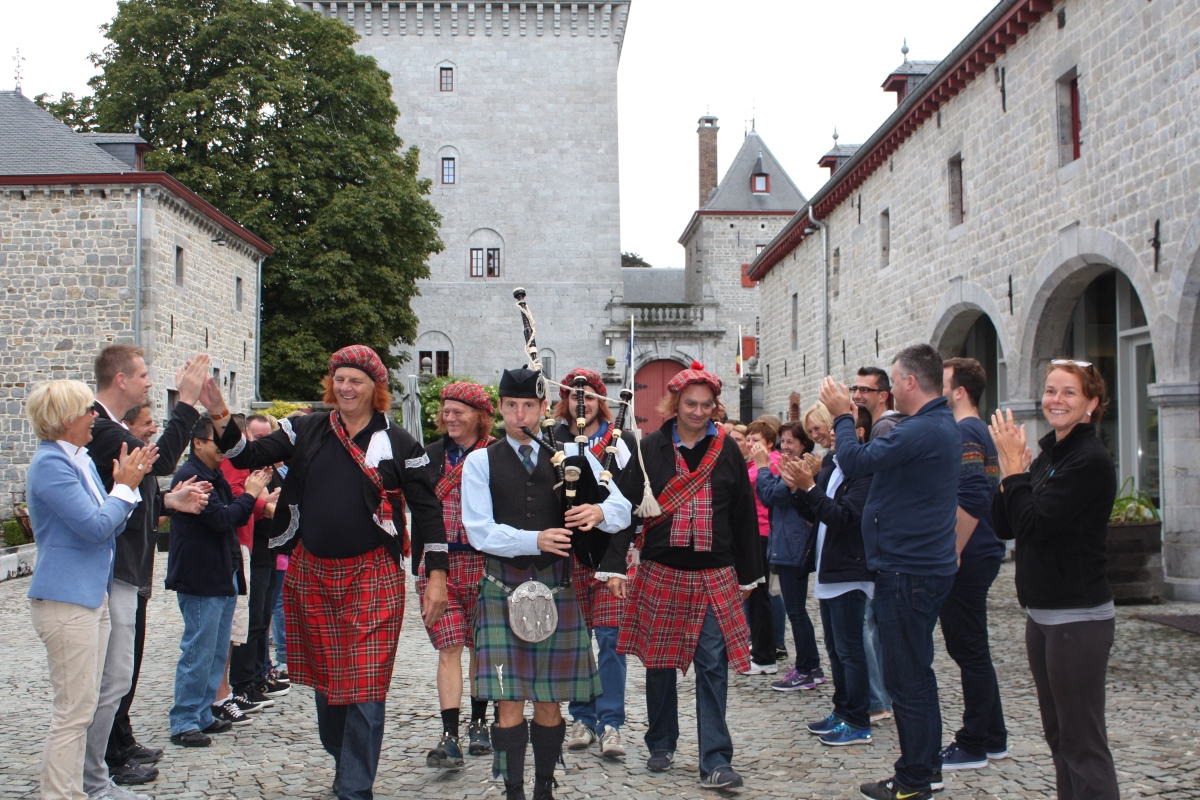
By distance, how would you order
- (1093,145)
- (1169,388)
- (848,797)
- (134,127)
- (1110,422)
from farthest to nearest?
1. (134,127)
2. (1110,422)
3. (1093,145)
4. (1169,388)
5. (848,797)

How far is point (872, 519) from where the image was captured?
4.77 m

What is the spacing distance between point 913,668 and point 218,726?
391cm

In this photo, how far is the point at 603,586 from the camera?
17.4 ft

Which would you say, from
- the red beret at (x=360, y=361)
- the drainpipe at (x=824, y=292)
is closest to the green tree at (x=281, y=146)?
the drainpipe at (x=824, y=292)

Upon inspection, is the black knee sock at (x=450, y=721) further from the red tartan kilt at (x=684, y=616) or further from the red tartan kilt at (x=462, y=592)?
the red tartan kilt at (x=684, y=616)

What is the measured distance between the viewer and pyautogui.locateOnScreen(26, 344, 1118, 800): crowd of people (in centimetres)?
412

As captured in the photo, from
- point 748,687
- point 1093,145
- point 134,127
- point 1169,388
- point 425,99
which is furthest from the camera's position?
point 425,99

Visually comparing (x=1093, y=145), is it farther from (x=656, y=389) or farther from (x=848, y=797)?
(x=656, y=389)

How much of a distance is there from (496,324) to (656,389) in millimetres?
6318

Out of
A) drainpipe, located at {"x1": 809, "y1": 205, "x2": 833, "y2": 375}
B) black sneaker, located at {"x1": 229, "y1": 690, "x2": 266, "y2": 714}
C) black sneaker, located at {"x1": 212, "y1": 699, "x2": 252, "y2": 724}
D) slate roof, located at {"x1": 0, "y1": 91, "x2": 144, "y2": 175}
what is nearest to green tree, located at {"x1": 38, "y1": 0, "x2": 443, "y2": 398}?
slate roof, located at {"x1": 0, "y1": 91, "x2": 144, "y2": 175}

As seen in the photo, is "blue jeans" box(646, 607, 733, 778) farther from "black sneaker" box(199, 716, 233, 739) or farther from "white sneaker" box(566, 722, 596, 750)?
"black sneaker" box(199, 716, 233, 739)

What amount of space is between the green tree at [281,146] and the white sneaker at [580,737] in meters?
24.1

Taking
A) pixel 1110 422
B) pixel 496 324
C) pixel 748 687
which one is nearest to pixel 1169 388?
pixel 1110 422

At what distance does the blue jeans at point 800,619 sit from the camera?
6938mm
